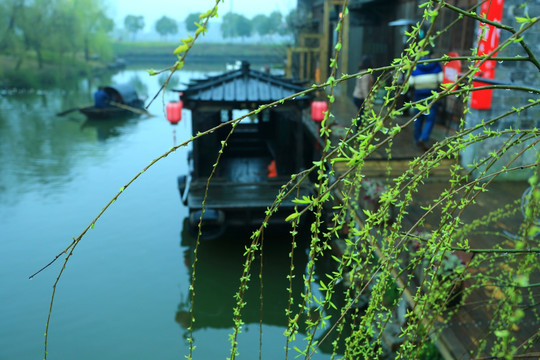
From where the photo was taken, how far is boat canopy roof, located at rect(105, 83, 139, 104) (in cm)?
2183

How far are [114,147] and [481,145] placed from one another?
501 inches

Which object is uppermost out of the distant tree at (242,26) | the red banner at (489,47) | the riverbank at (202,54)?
the distant tree at (242,26)

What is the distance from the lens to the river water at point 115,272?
6629 mm

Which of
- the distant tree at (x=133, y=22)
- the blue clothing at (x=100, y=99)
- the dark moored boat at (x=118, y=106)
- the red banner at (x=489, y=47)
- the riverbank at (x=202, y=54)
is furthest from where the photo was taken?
the distant tree at (x=133, y=22)

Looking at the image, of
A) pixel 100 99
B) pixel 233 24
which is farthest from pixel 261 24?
pixel 100 99

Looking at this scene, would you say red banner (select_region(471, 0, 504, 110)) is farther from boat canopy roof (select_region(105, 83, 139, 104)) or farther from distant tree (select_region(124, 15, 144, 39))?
distant tree (select_region(124, 15, 144, 39))

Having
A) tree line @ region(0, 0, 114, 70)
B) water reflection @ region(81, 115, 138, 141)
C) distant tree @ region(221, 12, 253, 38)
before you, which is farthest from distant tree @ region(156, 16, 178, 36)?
water reflection @ region(81, 115, 138, 141)

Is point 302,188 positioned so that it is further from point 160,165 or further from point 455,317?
point 160,165

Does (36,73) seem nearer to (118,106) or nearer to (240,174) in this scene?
(118,106)

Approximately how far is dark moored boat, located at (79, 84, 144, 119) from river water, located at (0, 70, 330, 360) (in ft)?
20.4

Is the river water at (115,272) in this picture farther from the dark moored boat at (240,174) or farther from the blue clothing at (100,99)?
the blue clothing at (100,99)

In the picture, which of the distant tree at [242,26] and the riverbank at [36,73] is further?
the distant tree at [242,26]

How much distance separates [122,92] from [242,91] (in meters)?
14.8

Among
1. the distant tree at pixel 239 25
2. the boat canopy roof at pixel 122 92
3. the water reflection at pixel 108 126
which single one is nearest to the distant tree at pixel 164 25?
the distant tree at pixel 239 25
